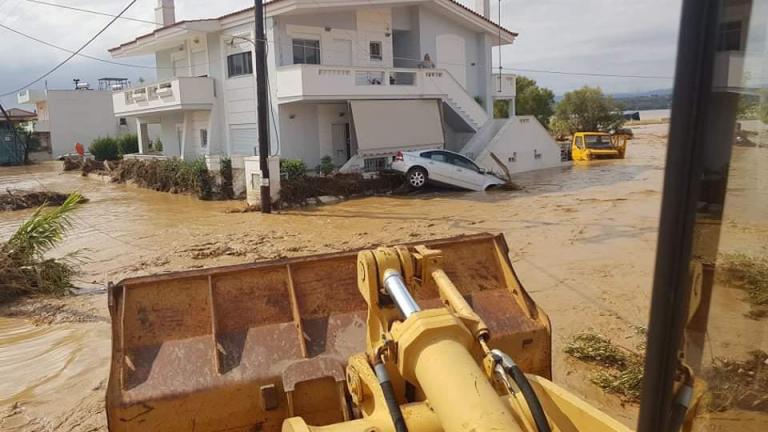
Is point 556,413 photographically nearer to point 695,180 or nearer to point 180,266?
point 695,180

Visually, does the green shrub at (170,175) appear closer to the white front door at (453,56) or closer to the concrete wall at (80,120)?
the white front door at (453,56)

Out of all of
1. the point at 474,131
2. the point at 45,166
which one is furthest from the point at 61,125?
the point at 474,131

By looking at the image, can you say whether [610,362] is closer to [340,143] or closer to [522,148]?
[340,143]

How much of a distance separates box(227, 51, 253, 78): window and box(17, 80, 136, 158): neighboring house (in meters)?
27.5

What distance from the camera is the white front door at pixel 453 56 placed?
26.3m

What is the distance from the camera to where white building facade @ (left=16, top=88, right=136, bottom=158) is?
4575cm

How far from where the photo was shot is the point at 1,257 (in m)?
9.25

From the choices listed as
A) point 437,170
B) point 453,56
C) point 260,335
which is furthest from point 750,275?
point 453,56

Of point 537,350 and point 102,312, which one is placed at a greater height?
point 537,350

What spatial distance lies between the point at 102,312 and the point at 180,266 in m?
2.79

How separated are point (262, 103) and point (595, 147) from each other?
68.5 feet

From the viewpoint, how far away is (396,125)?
22000 millimetres

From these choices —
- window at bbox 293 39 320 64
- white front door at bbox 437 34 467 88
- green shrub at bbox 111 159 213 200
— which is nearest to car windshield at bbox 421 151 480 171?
window at bbox 293 39 320 64

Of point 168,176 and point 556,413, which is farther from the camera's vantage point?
point 168,176
